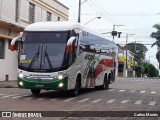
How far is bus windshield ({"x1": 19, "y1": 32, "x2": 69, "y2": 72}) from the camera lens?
18828mm

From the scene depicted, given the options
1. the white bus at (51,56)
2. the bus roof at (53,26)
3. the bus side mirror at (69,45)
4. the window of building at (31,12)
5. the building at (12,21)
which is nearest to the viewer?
the bus side mirror at (69,45)

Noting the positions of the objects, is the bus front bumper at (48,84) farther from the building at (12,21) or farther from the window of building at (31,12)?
the window of building at (31,12)

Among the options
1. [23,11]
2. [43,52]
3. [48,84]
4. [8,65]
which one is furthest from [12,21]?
[48,84]

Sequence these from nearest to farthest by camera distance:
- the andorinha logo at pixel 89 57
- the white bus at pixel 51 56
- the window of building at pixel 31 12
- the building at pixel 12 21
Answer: the white bus at pixel 51 56, the andorinha logo at pixel 89 57, the building at pixel 12 21, the window of building at pixel 31 12

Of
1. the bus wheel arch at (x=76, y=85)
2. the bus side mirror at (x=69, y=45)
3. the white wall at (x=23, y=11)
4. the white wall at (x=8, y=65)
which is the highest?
the white wall at (x=23, y=11)

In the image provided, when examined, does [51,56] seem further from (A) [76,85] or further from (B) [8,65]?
(B) [8,65]

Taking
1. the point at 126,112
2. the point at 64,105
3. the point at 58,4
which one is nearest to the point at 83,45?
the point at 64,105

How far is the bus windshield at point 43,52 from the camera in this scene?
18828mm

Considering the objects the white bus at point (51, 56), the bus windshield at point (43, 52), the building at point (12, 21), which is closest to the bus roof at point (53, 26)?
the white bus at point (51, 56)

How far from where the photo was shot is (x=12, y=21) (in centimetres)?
3550

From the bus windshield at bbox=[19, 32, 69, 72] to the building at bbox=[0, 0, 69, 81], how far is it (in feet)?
42.9

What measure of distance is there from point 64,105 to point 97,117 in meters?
3.66

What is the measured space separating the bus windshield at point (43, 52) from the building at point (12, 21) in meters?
13.1

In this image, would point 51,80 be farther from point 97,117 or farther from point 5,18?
point 5,18
